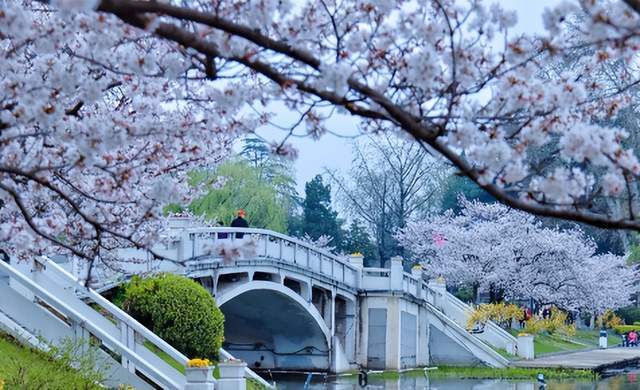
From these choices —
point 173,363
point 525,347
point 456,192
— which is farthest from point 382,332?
point 456,192

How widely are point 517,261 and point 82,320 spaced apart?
1163 inches

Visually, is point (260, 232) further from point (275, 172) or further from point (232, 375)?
point (275, 172)

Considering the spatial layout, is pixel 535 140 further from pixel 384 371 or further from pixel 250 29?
pixel 384 371

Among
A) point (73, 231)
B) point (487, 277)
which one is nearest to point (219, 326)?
point (73, 231)

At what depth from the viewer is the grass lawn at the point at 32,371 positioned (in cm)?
1284

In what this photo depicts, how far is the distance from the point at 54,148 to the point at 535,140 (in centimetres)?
392

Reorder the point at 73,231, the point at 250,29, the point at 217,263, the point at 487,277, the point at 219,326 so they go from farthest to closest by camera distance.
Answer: the point at 487,277
the point at 217,263
the point at 219,326
the point at 73,231
the point at 250,29

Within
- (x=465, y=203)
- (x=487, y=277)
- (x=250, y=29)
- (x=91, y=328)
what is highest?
(x=465, y=203)

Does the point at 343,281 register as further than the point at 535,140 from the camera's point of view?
Yes

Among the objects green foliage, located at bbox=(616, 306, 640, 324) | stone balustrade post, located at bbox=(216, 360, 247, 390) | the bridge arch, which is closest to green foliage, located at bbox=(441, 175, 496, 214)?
green foliage, located at bbox=(616, 306, 640, 324)

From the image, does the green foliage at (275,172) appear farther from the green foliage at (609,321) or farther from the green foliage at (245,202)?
the green foliage at (609,321)

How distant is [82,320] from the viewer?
16.2 meters

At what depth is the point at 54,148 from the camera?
28.9 feet

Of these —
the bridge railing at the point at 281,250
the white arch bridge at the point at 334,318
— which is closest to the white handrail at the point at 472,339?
the white arch bridge at the point at 334,318
